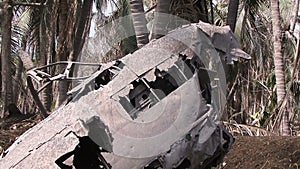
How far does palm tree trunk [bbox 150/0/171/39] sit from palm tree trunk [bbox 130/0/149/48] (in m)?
0.15

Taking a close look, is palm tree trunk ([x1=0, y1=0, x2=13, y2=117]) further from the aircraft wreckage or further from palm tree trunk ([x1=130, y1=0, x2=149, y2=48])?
the aircraft wreckage

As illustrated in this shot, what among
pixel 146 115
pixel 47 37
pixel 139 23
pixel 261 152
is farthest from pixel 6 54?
pixel 146 115

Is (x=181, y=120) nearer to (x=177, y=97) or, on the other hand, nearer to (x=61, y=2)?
(x=177, y=97)

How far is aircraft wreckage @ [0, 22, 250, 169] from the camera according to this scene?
4.08 m

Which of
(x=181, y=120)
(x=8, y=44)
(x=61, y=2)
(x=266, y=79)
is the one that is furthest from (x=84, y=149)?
(x=266, y=79)

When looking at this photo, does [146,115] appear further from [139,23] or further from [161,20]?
[161,20]

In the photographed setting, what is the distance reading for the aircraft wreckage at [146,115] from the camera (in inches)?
161

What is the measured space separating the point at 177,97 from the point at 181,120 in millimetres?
214

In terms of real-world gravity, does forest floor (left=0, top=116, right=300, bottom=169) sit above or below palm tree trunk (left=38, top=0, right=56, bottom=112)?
below

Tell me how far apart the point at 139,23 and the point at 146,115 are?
10.8 ft

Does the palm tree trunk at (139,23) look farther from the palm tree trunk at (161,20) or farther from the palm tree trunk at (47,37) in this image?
the palm tree trunk at (47,37)

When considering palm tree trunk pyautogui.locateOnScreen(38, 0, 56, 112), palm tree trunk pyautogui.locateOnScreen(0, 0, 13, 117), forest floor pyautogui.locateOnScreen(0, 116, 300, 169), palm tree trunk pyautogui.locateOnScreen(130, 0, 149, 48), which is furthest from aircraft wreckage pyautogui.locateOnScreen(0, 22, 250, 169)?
palm tree trunk pyautogui.locateOnScreen(0, 0, 13, 117)

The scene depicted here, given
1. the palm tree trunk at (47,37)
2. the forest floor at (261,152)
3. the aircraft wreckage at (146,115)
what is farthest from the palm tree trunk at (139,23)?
the palm tree trunk at (47,37)

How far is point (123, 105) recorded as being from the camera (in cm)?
445
